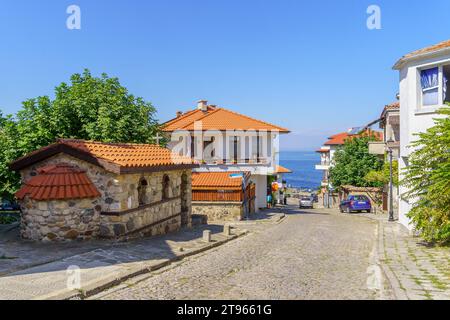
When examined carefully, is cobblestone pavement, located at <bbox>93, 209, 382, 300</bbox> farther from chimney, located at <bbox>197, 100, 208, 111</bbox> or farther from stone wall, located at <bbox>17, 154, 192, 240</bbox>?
chimney, located at <bbox>197, 100, 208, 111</bbox>

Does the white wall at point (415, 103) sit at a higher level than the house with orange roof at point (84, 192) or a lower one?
higher

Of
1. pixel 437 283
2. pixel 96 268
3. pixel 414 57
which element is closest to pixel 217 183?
pixel 414 57

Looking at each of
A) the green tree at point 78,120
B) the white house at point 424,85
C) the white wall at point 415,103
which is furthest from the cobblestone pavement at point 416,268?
the green tree at point 78,120

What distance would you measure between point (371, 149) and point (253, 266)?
1561 cm

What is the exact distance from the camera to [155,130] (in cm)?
2373

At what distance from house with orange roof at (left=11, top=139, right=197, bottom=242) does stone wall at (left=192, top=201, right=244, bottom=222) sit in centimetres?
942

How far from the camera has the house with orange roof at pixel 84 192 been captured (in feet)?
36.8

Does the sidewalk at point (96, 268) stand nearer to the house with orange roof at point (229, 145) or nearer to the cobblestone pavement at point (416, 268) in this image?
the cobblestone pavement at point (416, 268)

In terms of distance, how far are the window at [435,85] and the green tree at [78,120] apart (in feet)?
43.8

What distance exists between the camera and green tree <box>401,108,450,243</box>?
11.6 meters

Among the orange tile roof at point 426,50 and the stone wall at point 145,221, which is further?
the orange tile roof at point 426,50

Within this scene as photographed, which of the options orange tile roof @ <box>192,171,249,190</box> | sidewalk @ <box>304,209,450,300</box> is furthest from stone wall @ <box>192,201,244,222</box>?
sidewalk @ <box>304,209,450,300</box>

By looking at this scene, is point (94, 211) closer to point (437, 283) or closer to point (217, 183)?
point (437, 283)

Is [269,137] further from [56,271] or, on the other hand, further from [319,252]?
[56,271]
